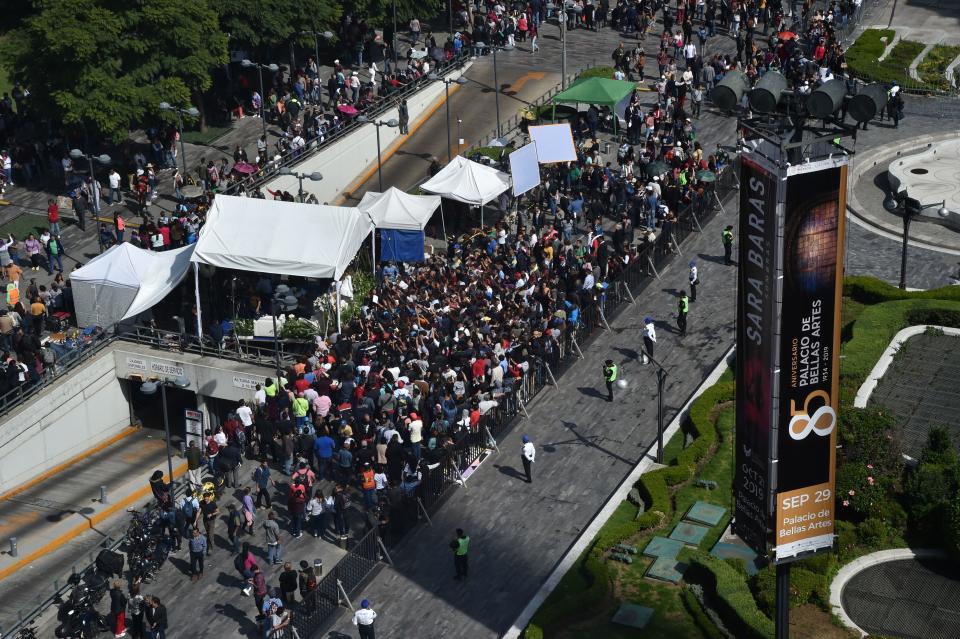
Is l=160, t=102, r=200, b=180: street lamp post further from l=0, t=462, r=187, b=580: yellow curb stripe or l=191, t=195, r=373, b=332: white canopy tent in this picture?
l=0, t=462, r=187, b=580: yellow curb stripe

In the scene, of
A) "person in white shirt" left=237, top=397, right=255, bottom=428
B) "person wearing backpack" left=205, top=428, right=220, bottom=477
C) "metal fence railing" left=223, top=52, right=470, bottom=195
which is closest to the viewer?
"person wearing backpack" left=205, top=428, right=220, bottom=477

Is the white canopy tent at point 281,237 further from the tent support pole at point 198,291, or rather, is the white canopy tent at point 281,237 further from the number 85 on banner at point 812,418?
the number 85 on banner at point 812,418

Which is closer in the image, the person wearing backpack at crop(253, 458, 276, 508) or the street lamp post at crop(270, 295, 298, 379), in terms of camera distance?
the person wearing backpack at crop(253, 458, 276, 508)

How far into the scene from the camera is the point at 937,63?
60844 mm

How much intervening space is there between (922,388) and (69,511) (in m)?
23.0

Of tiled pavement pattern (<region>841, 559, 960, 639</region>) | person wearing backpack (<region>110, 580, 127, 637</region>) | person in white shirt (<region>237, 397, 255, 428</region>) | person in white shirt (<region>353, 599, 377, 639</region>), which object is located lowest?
person wearing backpack (<region>110, 580, 127, 637</region>)

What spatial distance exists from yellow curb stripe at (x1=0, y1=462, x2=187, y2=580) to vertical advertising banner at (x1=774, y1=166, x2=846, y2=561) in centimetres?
2207

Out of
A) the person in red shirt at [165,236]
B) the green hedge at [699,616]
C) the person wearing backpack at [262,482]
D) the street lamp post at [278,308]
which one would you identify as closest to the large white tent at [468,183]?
the street lamp post at [278,308]

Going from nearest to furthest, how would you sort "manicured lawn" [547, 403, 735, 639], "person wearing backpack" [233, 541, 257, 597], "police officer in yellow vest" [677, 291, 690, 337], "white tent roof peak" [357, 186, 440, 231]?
"manicured lawn" [547, 403, 735, 639] → "person wearing backpack" [233, 541, 257, 597] → "police officer in yellow vest" [677, 291, 690, 337] → "white tent roof peak" [357, 186, 440, 231]

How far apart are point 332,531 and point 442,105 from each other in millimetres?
29010

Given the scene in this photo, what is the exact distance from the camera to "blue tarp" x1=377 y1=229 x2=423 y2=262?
45594mm

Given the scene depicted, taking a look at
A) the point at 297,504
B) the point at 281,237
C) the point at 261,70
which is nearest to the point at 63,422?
the point at 281,237

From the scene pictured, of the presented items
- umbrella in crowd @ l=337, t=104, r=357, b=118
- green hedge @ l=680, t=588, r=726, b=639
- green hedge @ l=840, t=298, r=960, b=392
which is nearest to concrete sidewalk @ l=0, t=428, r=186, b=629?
green hedge @ l=680, t=588, r=726, b=639

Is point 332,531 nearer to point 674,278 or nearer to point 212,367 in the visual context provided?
point 212,367
